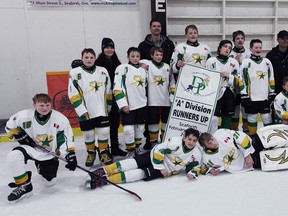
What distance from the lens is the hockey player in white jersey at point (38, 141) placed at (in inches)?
77.0

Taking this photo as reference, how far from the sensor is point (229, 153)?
7.30 feet

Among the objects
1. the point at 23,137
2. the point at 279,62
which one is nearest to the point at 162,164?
the point at 23,137

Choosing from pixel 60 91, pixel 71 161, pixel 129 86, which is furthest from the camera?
pixel 60 91

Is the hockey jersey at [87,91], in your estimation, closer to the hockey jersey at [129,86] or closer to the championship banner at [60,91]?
the hockey jersey at [129,86]

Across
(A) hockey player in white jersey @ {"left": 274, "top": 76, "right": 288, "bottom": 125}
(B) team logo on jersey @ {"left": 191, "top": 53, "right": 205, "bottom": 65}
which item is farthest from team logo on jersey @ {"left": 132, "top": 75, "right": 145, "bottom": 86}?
(A) hockey player in white jersey @ {"left": 274, "top": 76, "right": 288, "bottom": 125}

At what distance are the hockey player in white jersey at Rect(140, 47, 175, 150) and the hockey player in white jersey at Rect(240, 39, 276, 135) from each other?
2.36 ft

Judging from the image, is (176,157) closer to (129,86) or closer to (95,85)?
(129,86)

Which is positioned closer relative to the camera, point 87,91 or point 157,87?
point 87,91

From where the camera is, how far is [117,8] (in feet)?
14.8

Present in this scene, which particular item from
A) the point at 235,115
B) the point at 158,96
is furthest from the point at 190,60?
the point at 235,115

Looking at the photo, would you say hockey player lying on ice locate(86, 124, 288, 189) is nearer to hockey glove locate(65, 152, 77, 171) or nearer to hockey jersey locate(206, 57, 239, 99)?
hockey glove locate(65, 152, 77, 171)

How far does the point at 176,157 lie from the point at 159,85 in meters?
0.80

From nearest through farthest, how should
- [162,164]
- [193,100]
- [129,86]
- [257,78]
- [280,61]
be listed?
[162,164] < [129,86] < [193,100] < [257,78] < [280,61]

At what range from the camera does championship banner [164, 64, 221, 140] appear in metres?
2.71
